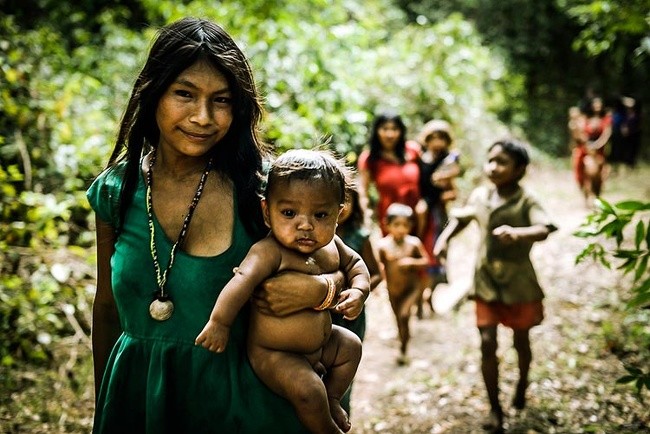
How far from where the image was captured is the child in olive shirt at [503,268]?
137 inches

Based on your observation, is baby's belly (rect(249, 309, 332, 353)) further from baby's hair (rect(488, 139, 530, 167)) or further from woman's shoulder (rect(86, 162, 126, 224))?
baby's hair (rect(488, 139, 530, 167))

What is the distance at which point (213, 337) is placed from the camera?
1.50 metres

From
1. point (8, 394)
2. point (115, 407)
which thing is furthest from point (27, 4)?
point (115, 407)

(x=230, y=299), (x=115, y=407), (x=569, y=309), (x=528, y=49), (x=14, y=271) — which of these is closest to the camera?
(x=230, y=299)

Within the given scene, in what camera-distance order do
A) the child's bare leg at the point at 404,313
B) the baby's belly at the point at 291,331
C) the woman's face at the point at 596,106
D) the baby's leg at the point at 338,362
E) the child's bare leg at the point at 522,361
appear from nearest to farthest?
1. the baby's belly at the point at 291,331
2. the baby's leg at the point at 338,362
3. the child's bare leg at the point at 522,361
4. the child's bare leg at the point at 404,313
5. the woman's face at the point at 596,106

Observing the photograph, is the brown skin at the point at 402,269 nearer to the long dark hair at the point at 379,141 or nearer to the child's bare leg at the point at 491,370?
the long dark hair at the point at 379,141

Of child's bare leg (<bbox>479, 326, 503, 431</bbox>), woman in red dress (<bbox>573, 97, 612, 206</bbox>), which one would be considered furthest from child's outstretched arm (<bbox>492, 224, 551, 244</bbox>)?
woman in red dress (<bbox>573, 97, 612, 206</bbox>)

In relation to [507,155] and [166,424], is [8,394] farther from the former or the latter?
[507,155]

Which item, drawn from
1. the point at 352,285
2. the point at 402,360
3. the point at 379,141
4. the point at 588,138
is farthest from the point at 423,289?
the point at 588,138

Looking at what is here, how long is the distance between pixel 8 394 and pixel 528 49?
1639 centimetres

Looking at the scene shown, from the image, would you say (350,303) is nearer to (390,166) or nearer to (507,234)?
(507,234)

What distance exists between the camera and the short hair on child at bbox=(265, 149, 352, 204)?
170cm

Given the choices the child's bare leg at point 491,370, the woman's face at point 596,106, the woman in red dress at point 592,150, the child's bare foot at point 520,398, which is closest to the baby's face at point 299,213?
the child's bare leg at point 491,370

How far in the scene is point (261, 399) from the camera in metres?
1.60
